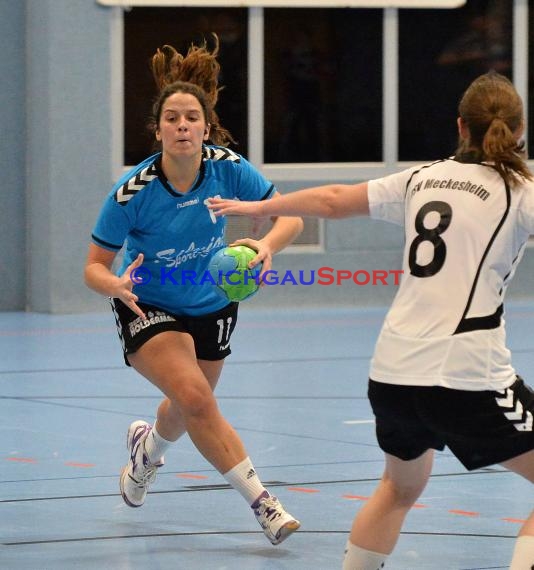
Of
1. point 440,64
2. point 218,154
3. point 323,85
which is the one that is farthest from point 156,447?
point 440,64

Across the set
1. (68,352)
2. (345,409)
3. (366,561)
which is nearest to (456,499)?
(366,561)

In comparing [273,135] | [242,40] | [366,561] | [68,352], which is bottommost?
[68,352]

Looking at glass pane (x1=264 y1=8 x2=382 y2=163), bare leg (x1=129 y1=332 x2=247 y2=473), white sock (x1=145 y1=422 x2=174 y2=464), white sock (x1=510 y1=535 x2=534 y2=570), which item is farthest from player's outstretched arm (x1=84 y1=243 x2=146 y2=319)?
glass pane (x1=264 y1=8 x2=382 y2=163)

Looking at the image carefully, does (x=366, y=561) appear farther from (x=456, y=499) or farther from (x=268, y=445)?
(x=268, y=445)

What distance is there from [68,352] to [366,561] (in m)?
6.85

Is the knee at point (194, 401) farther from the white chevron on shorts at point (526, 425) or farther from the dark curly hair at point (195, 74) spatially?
the white chevron on shorts at point (526, 425)

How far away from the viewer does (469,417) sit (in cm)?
375

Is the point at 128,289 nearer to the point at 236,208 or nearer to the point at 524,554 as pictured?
the point at 236,208

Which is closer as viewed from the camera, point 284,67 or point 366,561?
point 366,561

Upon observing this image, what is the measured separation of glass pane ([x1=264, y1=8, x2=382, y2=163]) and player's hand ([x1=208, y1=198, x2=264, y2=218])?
942cm

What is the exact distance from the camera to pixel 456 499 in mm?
5777

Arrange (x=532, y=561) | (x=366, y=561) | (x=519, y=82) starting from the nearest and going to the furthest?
1. (x=532, y=561)
2. (x=366, y=561)
3. (x=519, y=82)

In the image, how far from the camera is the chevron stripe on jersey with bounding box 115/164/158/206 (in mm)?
5289

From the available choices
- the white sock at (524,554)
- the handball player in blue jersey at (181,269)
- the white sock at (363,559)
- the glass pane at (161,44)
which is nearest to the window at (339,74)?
the glass pane at (161,44)
